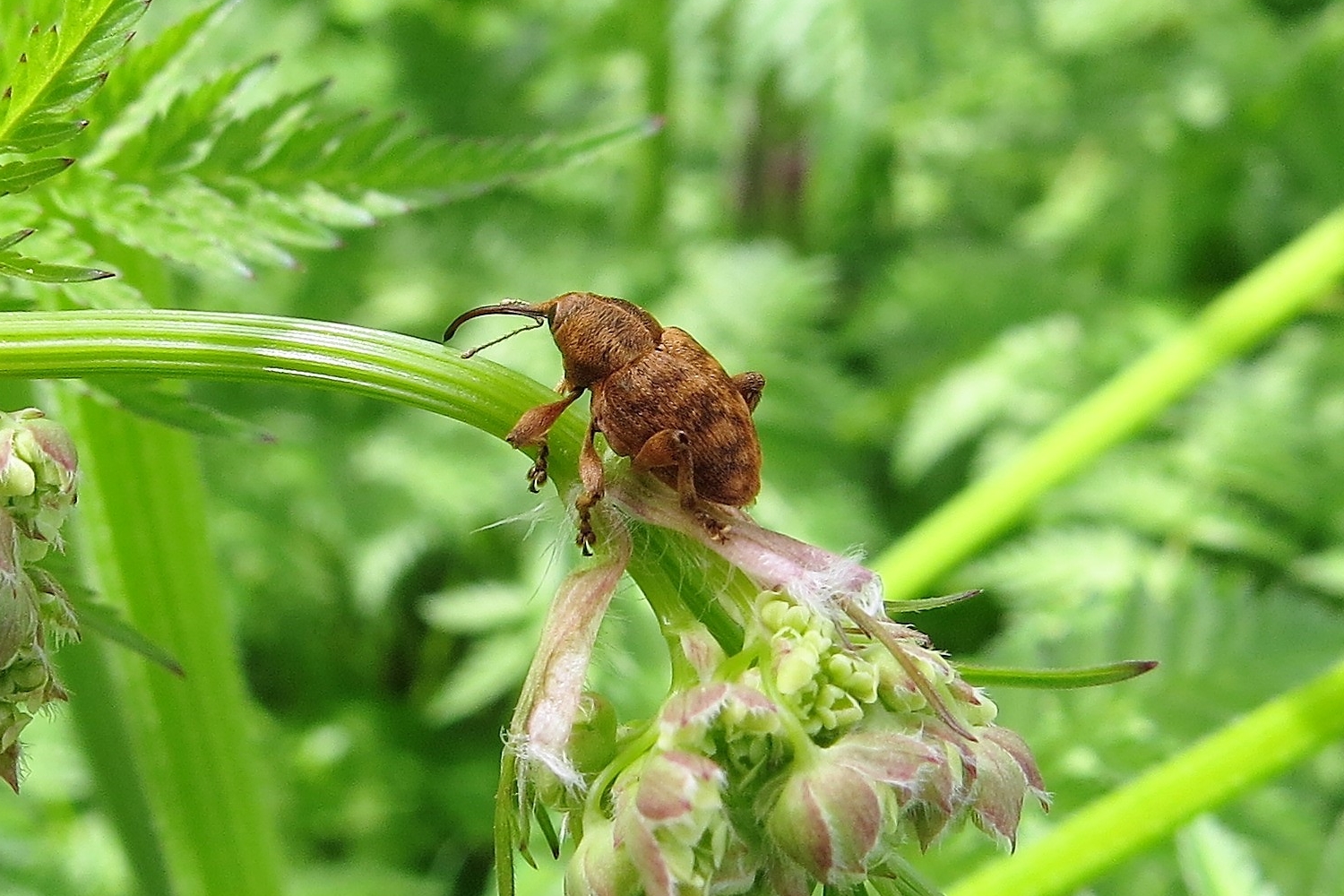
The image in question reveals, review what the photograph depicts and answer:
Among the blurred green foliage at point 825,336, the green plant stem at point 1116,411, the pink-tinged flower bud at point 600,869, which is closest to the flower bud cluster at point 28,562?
the pink-tinged flower bud at point 600,869

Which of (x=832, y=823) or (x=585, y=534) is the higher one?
(x=585, y=534)

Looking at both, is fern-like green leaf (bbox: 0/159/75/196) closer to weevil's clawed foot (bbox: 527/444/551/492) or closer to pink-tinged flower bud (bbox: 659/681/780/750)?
weevil's clawed foot (bbox: 527/444/551/492)

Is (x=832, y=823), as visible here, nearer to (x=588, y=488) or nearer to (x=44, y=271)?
(x=588, y=488)

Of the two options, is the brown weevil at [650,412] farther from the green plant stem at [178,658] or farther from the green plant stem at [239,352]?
the green plant stem at [178,658]

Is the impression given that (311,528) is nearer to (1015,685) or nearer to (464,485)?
(464,485)

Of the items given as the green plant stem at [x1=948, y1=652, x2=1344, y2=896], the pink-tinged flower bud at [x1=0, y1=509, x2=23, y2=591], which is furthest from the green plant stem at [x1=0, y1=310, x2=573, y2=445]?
the green plant stem at [x1=948, y1=652, x2=1344, y2=896]

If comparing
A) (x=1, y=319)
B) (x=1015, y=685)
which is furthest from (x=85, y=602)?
(x=1015, y=685)

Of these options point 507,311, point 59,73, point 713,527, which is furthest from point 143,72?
point 713,527
